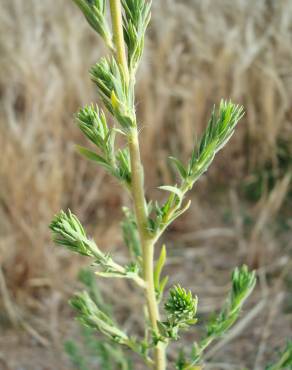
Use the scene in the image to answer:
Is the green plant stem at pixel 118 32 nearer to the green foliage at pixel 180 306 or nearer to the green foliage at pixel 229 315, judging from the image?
the green foliage at pixel 180 306

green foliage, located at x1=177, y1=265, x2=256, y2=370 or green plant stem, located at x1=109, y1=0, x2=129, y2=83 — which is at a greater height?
green plant stem, located at x1=109, y1=0, x2=129, y2=83

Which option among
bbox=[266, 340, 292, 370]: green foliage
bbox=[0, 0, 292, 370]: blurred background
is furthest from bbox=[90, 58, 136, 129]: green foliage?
bbox=[0, 0, 292, 370]: blurred background

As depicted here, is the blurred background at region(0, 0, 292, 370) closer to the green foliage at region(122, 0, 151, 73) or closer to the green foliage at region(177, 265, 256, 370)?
the green foliage at region(177, 265, 256, 370)

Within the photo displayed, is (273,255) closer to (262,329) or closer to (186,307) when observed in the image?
(262,329)

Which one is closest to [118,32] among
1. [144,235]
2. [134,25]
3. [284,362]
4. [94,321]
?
[134,25]

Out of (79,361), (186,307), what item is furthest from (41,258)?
(186,307)

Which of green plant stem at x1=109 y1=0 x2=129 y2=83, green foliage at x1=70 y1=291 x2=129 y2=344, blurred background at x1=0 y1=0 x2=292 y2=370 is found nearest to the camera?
green plant stem at x1=109 y1=0 x2=129 y2=83

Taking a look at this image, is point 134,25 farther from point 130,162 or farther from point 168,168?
point 168,168
